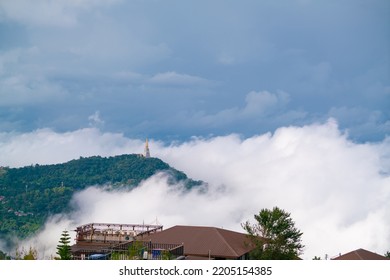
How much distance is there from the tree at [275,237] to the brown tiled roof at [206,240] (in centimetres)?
51

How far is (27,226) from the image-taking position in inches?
1069

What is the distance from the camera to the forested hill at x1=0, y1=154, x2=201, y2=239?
28.1 metres

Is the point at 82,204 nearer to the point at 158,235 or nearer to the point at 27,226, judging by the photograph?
the point at 27,226

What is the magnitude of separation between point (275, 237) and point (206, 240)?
218 centimetres

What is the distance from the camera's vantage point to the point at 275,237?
13.9 meters

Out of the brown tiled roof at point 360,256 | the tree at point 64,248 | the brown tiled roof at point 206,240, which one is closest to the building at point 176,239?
the brown tiled roof at point 206,240

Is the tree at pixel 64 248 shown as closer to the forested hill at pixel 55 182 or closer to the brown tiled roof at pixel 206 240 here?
the brown tiled roof at pixel 206 240

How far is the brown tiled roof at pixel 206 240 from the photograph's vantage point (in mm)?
13656

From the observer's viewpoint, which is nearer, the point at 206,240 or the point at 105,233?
the point at 206,240

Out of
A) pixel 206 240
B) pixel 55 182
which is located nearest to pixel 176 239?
pixel 206 240

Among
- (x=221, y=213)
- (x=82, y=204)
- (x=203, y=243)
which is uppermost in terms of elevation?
(x=82, y=204)

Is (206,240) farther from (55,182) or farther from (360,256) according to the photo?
(55,182)
